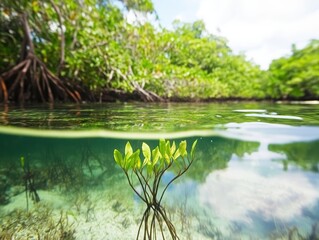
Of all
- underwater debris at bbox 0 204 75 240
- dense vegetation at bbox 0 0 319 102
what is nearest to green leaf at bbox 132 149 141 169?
underwater debris at bbox 0 204 75 240

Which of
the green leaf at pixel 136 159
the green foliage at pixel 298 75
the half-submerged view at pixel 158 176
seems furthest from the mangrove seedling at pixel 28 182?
the green foliage at pixel 298 75

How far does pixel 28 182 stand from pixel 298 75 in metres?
19.8

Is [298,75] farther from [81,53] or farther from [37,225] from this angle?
[37,225]

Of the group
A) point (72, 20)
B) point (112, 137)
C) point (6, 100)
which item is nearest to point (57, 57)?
point (72, 20)

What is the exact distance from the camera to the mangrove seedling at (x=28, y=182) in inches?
149

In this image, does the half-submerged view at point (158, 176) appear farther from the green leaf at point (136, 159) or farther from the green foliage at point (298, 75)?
the green foliage at point (298, 75)

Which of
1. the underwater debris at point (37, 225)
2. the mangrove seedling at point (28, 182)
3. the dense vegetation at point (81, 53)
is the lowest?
the underwater debris at point (37, 225)

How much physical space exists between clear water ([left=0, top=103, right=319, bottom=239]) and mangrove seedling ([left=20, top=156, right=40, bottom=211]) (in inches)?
2.1

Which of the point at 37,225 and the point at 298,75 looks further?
the point at 298,75

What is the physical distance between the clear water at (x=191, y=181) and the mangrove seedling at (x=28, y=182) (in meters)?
0.05

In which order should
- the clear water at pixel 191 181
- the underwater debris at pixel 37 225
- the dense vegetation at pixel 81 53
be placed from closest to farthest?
the underwater debris at pixel 37 225 → the clear water at pixel 191 181 → the dense vegetation at pixel 81 53

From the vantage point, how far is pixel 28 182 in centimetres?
409

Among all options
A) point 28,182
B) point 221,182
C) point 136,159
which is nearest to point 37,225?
point 28,182

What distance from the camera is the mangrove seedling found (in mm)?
3779
